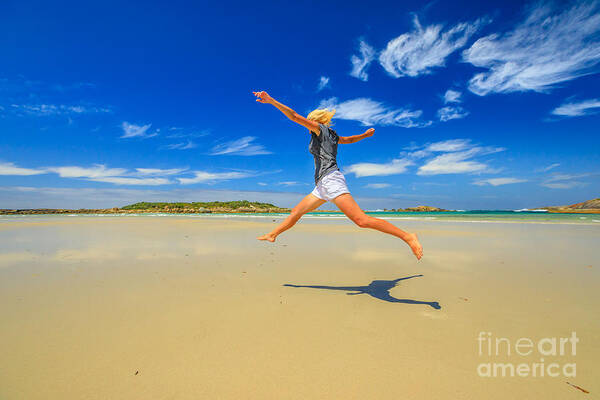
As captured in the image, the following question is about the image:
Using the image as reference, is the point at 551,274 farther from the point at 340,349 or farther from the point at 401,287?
the point at 340,349

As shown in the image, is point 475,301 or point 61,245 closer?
point 475,301

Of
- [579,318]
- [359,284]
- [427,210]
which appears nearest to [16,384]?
[359,284]

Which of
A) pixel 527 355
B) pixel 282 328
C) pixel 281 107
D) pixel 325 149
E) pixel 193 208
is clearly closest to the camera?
pixel 527 355

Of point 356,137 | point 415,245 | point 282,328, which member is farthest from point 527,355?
point 356,137

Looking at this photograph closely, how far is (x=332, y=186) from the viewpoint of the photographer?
344cm

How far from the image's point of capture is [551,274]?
3947 mm

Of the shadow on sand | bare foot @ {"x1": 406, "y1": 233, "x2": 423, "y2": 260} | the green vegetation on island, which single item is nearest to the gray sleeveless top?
bare foot @ {"x1": 406, "y1": 233, "x2": 423, "y2": 260}

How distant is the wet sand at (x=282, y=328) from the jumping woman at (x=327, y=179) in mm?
790

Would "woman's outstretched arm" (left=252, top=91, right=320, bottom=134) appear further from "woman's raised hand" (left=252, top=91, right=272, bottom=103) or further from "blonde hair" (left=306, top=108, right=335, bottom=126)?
"blonde hair" (left=306, top=108, right=335, bottom=126)

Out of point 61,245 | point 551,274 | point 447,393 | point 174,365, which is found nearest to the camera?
point 447,393

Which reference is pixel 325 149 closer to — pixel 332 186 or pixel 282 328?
pixel 332 186

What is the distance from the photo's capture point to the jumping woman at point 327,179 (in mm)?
3299

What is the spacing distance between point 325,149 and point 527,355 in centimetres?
273

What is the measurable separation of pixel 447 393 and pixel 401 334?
0.66m
